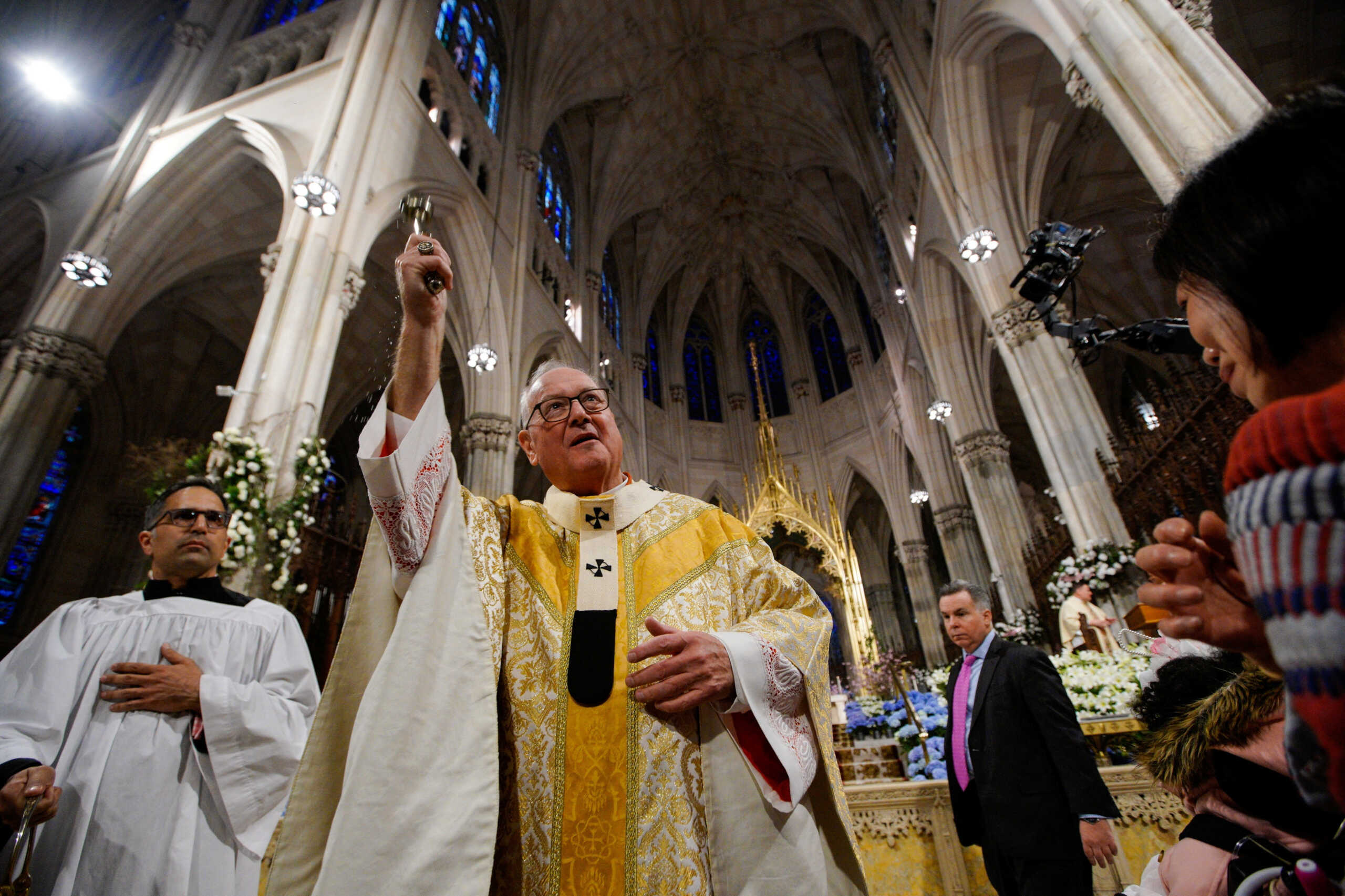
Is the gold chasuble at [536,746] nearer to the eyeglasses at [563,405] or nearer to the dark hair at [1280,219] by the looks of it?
the eyeglasses at [563,405]

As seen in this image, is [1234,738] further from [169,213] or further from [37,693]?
[169,213]

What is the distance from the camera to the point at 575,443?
5.01 ft

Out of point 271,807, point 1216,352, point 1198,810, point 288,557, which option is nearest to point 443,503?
point 1216,352

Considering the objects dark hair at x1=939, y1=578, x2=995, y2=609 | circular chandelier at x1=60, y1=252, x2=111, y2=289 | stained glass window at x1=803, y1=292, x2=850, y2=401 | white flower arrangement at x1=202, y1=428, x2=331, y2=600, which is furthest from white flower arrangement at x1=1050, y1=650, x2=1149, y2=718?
stained glass window at x1=803, y1=292, x2=850, y2=401

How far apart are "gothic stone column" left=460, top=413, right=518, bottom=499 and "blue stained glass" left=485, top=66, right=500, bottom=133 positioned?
5.81 meters

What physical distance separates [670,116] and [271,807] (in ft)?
59.1

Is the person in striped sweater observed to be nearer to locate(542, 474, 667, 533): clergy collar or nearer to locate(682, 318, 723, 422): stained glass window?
locate(542, 474, 667, 533): clergy collar

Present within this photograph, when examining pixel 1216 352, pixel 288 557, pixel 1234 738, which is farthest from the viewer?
pixel 288 557

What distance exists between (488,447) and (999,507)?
851 cm

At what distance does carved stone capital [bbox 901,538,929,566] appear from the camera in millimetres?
16281

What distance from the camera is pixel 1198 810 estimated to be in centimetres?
115

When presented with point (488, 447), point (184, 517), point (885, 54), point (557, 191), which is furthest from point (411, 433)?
point (557, 191)

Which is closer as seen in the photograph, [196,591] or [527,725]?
[527,725]

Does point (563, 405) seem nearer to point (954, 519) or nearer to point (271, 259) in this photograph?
point (271, 259)
